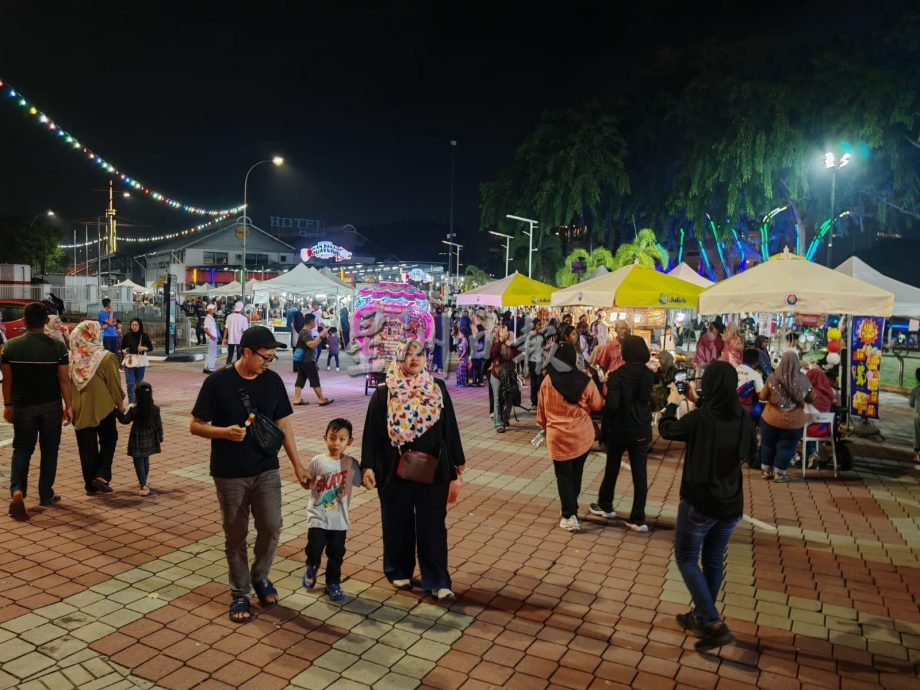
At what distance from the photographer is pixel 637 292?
1186 centimetres

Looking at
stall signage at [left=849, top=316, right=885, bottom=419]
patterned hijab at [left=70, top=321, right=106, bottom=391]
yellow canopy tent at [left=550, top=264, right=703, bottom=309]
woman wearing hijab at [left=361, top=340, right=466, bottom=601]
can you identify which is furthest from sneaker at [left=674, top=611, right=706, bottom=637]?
stall signage at [left=849, top=316, right=885, bottom=419]

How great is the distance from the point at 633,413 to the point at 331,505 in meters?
2.89

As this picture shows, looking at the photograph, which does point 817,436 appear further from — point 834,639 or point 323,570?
point 323,570

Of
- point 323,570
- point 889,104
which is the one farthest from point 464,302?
point 889,104

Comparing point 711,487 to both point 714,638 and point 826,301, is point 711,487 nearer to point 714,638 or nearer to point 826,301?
point 714,638

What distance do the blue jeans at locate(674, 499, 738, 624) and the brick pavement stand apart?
29 centimetres

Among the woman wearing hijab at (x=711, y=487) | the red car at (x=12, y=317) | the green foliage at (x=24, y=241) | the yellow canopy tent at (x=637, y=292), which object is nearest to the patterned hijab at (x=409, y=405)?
the woman wearing hijab at (x=711, y=487)

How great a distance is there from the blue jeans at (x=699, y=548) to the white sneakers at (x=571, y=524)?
1.98 m

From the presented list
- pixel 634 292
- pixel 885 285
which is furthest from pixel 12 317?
pixel 885 285

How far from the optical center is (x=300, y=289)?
78.6ft

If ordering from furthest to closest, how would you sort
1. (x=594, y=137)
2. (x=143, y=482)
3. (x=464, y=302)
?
(x=594, y=137) < (x=464, y=302) < (x=143, y=482)

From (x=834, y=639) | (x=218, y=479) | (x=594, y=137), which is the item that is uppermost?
(x=594, y=137)

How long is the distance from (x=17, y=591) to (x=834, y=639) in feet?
17.4

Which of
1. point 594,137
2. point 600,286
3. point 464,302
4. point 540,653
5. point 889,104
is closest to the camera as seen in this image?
point 540,653
